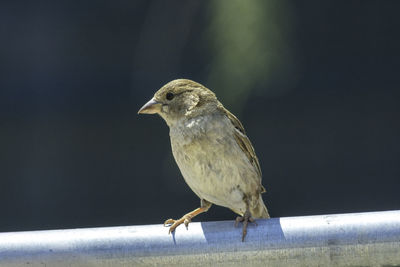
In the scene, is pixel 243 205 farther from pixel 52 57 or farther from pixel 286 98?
pixel 52 57

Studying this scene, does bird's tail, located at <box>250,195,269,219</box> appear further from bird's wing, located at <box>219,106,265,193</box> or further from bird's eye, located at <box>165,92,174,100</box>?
bird's eye, located at <box>165,92,174,100</box>

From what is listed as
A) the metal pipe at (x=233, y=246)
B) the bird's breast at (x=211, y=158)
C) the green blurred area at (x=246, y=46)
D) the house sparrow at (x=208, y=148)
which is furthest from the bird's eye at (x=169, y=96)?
the green blurred area at (x=246, y=46)

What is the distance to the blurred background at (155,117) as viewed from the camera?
5.71 metres

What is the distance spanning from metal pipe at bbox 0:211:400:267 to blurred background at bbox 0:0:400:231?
3.96 metres

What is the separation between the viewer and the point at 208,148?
2643mm

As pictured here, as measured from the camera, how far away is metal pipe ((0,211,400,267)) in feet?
5.07

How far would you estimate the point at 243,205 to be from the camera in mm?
2764

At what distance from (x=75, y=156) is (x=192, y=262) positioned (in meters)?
4.55

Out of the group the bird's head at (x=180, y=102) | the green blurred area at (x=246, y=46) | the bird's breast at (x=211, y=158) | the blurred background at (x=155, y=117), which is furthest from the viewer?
the blurred background at (x=155, y=117)

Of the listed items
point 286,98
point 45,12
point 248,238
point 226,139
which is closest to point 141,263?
point 248,238

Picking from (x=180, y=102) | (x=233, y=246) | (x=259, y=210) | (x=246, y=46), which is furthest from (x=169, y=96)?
(x=246, y=46)

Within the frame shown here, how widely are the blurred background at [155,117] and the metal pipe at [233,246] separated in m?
3.96

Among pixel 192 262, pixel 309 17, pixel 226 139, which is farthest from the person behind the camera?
pixel 309 17

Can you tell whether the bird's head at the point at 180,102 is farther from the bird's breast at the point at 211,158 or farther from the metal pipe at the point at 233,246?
the metal pipe at the point at 233,246
